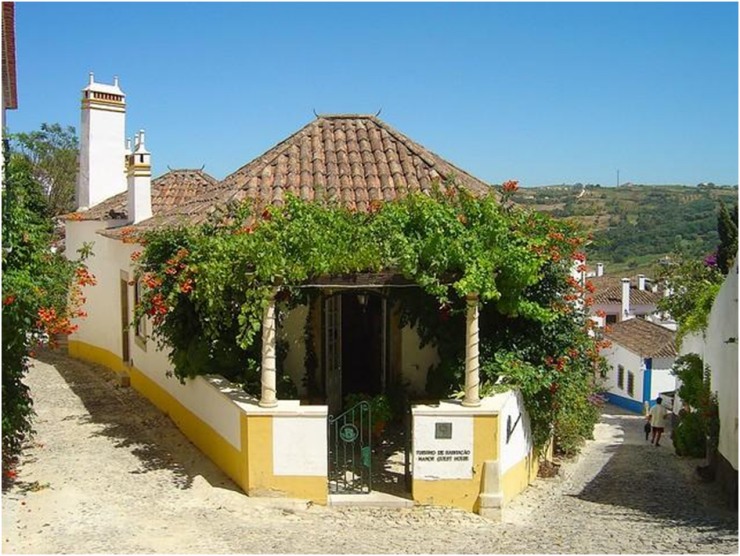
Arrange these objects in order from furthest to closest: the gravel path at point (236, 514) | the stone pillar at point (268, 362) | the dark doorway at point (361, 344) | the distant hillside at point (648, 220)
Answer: the distant hillside at point (648, 220), the dark doorway at point (361, 344), the stone pillar at point (268, 362), the gravel path at point (236, 514)

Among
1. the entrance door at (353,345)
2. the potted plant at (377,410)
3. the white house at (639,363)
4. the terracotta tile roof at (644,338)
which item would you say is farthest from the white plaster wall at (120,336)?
the terracotta tile roof at (644,338)

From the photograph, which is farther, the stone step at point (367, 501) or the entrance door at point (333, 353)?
the entrance door at point (333, 353)

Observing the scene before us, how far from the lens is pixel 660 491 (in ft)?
41.3

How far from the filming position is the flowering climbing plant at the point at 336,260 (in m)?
9.52

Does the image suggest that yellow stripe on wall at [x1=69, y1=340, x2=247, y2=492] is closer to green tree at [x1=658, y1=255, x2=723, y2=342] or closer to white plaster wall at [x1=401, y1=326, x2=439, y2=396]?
white plaster wall at [x1=401, y1=326, x2=439, y2=396]

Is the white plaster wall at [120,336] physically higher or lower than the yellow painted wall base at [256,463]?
higher

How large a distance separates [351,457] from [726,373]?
6225mm

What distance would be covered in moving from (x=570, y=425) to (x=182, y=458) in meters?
6.95

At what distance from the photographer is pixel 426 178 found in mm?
13773

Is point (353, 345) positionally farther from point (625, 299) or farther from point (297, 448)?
point (625, 299)

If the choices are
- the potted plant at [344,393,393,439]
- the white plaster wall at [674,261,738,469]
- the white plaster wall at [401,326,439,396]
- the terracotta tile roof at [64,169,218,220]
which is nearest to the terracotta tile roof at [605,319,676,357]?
the white plaster wall at [674,261,738,469]

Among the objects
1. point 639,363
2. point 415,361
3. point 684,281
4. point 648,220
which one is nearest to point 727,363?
point 415,361

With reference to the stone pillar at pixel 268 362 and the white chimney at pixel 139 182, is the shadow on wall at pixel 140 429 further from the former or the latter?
the white chimney at pixel 139 182

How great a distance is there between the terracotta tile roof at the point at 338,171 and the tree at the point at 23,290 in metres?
3.43
